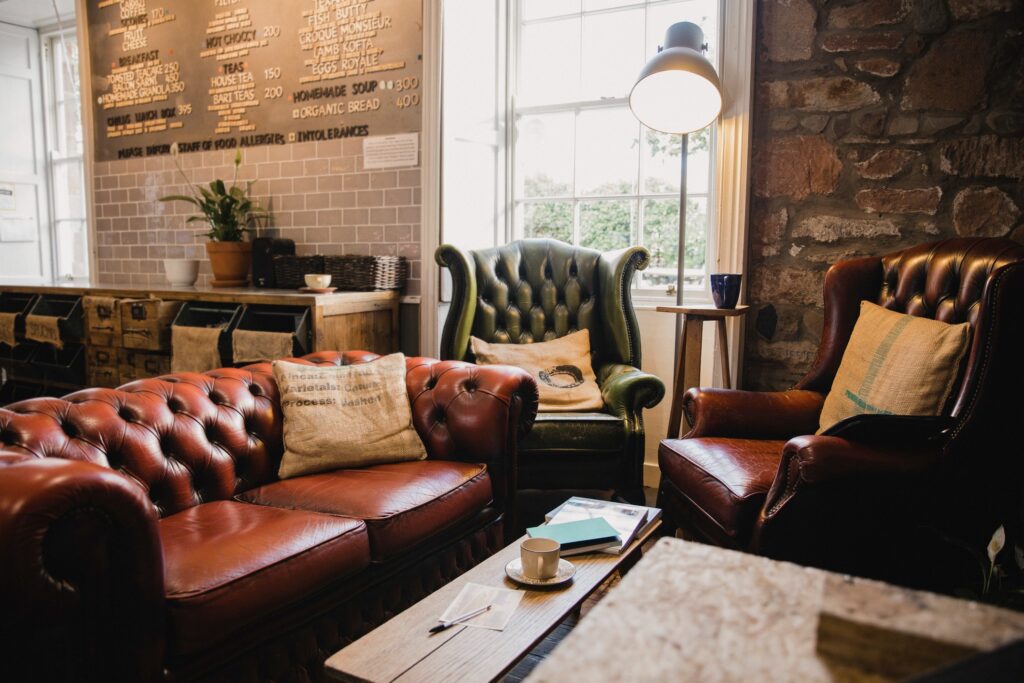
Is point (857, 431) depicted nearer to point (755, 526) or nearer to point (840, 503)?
point (840, 503)

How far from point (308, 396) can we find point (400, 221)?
175cm

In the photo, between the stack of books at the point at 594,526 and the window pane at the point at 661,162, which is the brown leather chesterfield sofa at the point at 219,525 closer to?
the stack of books at the point at 594,526

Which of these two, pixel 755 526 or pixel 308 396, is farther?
pixel 308 396

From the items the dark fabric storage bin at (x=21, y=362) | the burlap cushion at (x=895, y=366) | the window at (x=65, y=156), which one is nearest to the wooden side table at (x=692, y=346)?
the burlap cushion at (x=895, y=366)

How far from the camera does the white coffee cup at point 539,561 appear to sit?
1629mm

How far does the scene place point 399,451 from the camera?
2.43 meters

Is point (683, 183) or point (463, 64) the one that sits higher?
point (463, 64)

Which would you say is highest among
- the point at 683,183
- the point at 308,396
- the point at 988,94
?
the point at 988,94

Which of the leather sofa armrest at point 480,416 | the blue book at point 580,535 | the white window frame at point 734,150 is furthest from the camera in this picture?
the white window frame at point 734,150

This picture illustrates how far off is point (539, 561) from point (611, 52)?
2.98 m

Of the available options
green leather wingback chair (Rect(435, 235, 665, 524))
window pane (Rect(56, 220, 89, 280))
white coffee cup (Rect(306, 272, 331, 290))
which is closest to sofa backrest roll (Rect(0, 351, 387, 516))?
green leather wingback chair (Rect(435, 235, 665, 524))

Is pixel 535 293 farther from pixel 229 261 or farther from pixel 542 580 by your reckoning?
pixel 542 580

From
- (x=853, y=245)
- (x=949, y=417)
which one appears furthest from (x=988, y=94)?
(x=949, y=417)

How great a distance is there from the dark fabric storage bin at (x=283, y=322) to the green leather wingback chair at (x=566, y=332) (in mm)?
657
